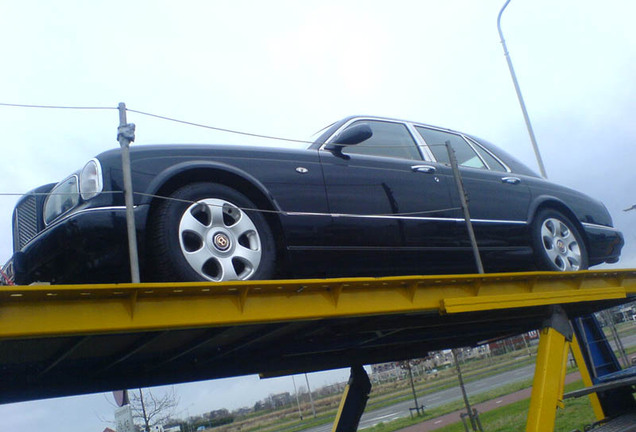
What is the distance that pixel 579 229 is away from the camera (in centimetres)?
596

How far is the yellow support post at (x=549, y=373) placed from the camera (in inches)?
163

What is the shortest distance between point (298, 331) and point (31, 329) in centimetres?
212

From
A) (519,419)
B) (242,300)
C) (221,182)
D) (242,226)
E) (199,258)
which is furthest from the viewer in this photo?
(519,419)

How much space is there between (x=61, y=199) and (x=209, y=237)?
2.96 feet

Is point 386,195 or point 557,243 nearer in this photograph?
point 386,195

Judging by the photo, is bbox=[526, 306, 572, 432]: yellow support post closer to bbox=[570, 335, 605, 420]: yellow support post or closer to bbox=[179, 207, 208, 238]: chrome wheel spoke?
bbox=[570, 335, 605, 420]: yellow support post

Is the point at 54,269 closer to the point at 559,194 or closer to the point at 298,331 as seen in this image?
the point at 298,331

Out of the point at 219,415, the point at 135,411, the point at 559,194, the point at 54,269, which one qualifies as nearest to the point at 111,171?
the point at 54,269

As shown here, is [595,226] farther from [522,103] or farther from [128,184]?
[522,103]

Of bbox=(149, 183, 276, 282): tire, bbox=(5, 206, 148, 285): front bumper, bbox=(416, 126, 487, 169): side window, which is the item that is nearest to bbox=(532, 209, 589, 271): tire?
bbox=(416, 126, 487, 169): side window

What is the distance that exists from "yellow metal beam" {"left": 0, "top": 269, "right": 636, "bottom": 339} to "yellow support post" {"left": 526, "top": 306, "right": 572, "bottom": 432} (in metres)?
0.23

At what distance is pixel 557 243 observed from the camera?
568cm

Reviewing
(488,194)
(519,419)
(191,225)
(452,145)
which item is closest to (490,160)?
(452,145)

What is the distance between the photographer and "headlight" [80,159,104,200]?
10.7ft
